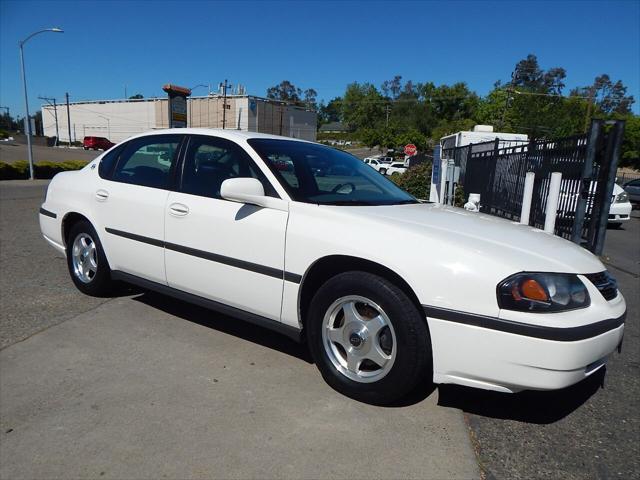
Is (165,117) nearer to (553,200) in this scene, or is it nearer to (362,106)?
(362,106)

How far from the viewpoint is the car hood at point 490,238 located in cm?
252

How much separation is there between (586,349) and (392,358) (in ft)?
3.16

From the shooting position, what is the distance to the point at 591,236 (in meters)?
6.07

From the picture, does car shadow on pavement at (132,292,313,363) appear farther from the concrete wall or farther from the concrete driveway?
the concrete wall

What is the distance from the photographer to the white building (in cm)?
6775

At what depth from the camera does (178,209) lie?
3.58 m

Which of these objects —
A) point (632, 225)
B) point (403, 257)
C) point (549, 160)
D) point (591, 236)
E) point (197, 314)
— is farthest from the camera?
point (632, 225)

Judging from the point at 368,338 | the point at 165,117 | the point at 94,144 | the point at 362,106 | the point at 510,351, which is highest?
the point at 362,106

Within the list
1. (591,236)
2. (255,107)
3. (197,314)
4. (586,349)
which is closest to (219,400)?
(197,314)

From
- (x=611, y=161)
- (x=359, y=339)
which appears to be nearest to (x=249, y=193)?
(x=359, y=339)

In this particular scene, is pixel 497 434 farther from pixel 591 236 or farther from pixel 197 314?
pixel 591 236

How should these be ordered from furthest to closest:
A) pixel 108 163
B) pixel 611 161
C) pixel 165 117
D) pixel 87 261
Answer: pixel 165 117, pixel 611 161, pixel 87 261, pixel 108 163

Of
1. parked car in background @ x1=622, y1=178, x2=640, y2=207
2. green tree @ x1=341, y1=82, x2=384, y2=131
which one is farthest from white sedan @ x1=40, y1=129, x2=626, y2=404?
green tree @ x1=341, y1=82, x2=384, y2=131

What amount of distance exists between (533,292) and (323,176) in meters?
1.85
